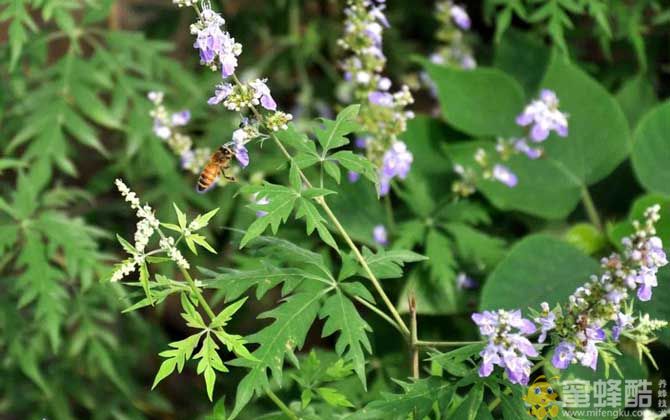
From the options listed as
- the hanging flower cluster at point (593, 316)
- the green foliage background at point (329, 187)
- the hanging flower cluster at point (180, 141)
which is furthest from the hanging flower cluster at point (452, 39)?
the hanging flower cluster at point (593, 316)

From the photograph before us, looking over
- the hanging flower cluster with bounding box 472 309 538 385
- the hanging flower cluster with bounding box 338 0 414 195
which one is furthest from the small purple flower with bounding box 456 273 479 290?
the hanging flower cluster with bounding box 472 309 538 385

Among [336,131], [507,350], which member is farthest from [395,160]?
[507,350]

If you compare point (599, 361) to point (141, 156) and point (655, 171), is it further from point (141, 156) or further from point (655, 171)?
point (141, 156)

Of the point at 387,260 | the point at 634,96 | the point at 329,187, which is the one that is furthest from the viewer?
the point at 634,96

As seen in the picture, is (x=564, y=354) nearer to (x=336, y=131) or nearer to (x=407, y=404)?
(x=407, y=404)

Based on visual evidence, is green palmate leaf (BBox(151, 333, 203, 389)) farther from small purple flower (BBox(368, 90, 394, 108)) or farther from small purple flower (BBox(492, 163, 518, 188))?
small purple flower (BBox(492, 163, 518, 188))
